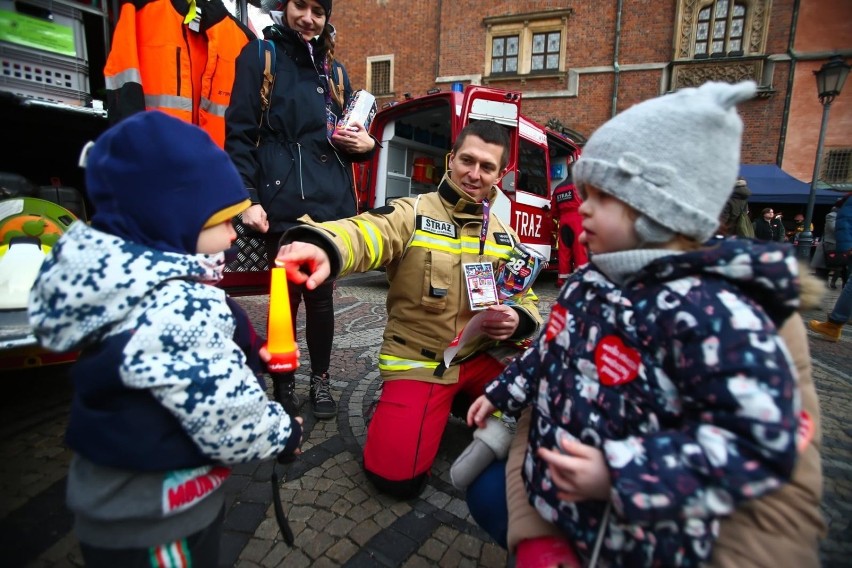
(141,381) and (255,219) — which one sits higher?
(255,219)

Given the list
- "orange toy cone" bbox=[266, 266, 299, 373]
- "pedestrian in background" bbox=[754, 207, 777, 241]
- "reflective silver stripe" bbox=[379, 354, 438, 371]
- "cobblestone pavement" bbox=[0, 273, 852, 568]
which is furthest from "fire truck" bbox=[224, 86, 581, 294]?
"pedestrian in background" bbox=[754, 207, 777, 241]

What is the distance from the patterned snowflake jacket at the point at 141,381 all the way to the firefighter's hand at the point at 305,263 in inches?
14.5

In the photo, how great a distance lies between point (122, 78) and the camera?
2.19m

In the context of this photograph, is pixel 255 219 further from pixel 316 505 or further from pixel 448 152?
pixel 448 152

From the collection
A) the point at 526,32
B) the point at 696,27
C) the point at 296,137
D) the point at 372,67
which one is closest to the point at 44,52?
the point at 296,137

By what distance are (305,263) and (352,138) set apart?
1.21 m

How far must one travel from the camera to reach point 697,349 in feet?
2.82

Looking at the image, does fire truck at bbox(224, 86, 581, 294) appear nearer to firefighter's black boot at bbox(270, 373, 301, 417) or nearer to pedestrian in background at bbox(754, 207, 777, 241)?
firefighter's black boot at bbox(270, 373, 301, 417)

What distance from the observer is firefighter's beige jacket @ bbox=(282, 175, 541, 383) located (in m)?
2.12

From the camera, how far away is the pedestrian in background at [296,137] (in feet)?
7.58

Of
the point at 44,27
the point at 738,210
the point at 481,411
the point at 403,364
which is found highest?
the point at 44,27

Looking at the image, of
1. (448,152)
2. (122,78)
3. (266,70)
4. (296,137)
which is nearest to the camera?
(122,78)

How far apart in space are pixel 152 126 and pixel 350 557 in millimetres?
1561

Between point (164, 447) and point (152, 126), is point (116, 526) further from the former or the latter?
point (152, 126)
